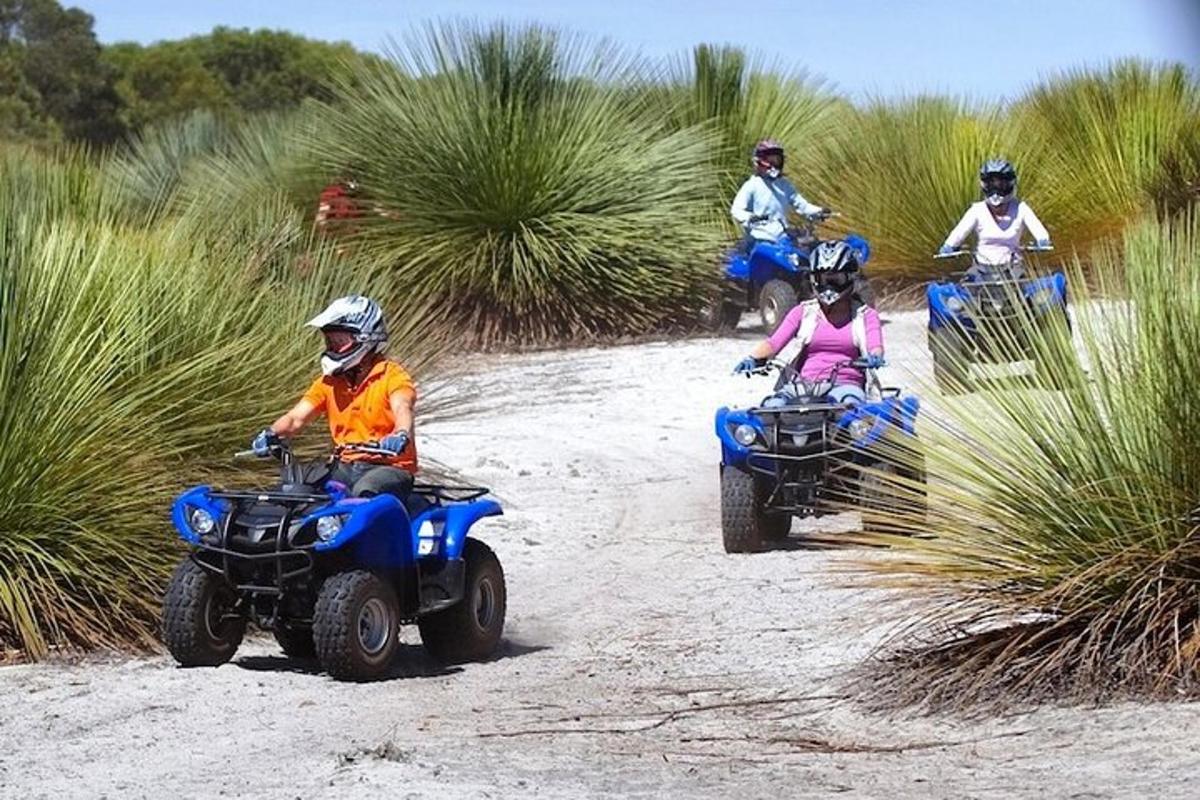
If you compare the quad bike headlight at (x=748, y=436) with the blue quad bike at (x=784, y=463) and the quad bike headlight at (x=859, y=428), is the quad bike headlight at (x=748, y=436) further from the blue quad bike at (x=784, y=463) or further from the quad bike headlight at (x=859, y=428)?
the quad bike headlight at (x=859, y=428)

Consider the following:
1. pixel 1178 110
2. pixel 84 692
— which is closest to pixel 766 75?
pixel 1178 110

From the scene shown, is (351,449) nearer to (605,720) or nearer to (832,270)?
(605,720)

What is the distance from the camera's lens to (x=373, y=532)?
819 centimetres

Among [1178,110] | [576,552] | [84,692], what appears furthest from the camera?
[1178,110]

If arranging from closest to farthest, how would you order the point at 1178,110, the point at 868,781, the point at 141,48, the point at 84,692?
the point at 868,781, the point at 84,692, the point at 1178,110, the point at 141,48

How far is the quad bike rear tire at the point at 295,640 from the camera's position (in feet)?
27.1

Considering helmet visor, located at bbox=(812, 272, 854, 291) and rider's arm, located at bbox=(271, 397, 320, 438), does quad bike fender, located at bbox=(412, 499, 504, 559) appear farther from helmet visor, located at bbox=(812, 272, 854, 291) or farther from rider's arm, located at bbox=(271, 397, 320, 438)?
helmet visor, located at bbox=(812, 272, 854, 291)

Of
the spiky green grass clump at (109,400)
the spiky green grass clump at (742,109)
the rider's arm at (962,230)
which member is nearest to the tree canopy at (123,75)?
the spiky green grass clump at (742,109)

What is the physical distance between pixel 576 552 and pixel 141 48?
5416 centimetres

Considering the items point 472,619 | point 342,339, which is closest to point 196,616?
point 472,619

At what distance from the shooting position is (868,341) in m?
11.4

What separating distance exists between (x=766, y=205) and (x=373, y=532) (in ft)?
37.4

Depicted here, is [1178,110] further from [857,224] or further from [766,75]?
[766,75]

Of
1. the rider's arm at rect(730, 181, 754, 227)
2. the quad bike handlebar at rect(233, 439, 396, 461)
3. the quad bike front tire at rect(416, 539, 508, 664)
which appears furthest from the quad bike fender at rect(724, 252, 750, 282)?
the quad bike handlebar at rect(233, 439, 396, 461)
